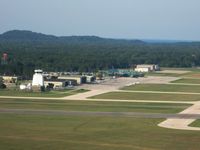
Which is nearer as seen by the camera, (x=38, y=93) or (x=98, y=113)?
(x=98, y=113)

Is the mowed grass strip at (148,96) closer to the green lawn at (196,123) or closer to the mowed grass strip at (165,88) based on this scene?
the mowed grass strip at (165,88)

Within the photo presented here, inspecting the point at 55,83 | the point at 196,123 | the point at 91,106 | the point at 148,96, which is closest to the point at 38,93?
the point at 55,83

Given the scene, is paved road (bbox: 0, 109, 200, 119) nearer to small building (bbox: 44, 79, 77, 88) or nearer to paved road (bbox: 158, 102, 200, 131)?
paved road (bbox: 158, 102, 200, 131)

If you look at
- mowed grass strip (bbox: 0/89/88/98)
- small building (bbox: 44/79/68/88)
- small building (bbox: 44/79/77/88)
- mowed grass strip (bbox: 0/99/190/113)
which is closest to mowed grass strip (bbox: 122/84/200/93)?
small building (bbox: 44/79/77/88)

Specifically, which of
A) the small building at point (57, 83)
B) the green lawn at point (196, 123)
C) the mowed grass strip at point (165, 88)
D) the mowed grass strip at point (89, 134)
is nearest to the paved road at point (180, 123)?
the green lawn at point (196, 123)

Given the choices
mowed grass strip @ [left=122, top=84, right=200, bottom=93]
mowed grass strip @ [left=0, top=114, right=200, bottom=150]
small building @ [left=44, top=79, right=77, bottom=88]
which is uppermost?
small building @ [left=44, top=79, right=77, bottom=88]

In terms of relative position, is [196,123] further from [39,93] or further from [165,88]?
[165,88]
